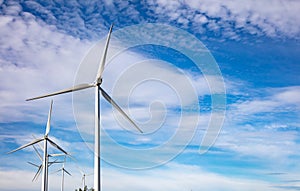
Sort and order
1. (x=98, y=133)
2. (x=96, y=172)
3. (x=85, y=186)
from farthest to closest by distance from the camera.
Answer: (x=85, y=186), (x=98, y=133), (x=96, y=172)

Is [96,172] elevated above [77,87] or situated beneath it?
situated beneath

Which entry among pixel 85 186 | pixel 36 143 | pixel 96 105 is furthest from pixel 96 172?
pixel 85 186

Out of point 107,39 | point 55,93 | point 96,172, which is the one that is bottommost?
point 96,172

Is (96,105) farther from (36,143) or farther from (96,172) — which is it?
(36,143)

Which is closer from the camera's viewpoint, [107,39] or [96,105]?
[96,105]

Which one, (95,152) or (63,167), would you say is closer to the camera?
(95,152)

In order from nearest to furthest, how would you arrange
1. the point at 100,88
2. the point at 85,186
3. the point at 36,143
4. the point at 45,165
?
the point at 100,88
the point at 45,165
the point at 36,143
the point at 85,186

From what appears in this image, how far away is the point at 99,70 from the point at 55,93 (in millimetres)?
8147

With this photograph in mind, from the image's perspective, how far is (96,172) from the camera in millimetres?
52156

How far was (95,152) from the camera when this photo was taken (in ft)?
179

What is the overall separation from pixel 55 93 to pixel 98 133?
1197 centimetres

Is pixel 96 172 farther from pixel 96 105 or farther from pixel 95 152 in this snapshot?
pixel 96 105

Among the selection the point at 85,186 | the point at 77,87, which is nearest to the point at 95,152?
the point at 77,87

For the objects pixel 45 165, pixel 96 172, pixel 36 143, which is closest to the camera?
pixel 96 172
